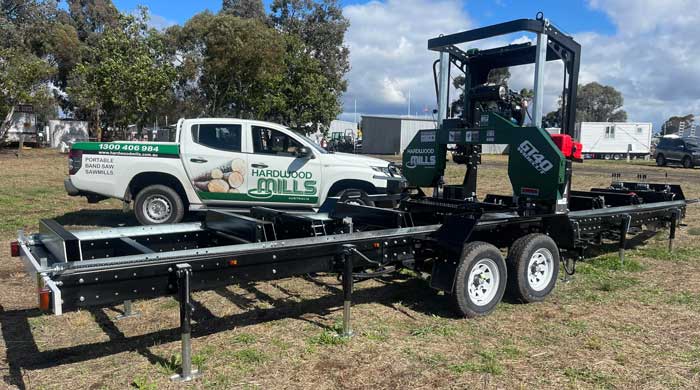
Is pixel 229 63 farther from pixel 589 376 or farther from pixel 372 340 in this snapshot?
pixel 589 376

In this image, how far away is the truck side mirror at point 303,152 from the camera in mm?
8805

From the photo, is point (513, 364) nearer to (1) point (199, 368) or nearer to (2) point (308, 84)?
(1) point (199, 368)

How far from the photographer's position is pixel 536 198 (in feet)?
18.2

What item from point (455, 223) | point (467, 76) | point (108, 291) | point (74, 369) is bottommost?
point (74, 369)

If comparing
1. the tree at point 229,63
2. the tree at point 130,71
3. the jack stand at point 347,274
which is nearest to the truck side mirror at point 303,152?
the jack stand at point 347,274

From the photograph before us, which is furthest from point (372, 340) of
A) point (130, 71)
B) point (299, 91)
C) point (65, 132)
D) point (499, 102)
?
point (65, 132)

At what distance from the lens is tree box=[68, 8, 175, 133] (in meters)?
27.8

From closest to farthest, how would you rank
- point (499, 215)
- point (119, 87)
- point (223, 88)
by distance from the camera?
point (499, 215), point (119, 87), point (223, 88)

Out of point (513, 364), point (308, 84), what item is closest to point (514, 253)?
point (513, 364)

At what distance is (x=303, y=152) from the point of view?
880cm

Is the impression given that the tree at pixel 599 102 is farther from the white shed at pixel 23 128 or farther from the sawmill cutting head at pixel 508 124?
the sawmill cutting head at pixel 508 124

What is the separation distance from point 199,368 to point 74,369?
2.84 ft

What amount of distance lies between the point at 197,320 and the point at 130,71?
1024 inches

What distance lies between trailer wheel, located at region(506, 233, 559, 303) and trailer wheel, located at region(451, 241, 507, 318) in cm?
20
